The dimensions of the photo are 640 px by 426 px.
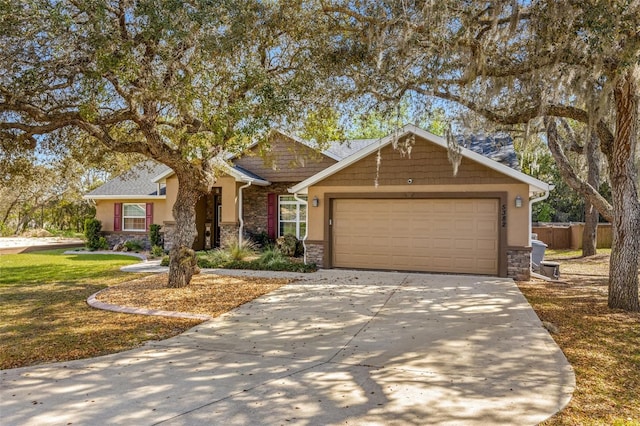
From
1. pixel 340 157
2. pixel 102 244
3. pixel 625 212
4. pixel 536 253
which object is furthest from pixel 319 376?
pixel 102 244

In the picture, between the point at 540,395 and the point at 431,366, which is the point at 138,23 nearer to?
the point at 431,366

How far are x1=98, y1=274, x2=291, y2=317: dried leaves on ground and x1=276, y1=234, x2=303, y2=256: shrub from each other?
174 inches

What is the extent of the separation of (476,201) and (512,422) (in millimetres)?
8364

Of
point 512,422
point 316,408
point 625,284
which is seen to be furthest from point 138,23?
point 625,284

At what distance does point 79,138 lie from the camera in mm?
9938

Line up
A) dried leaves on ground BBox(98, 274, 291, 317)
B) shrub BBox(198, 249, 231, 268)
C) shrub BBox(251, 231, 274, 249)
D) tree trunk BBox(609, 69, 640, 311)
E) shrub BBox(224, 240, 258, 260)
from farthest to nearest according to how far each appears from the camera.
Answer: shrub BBox(251, 231, 274, 249)
shrub BBox(224, 240, 258, 260)
shrub BBox(198, 249, 231, 268)
dried leaves on ground BBox(98, 274, 291, 317)
tree trunk BBox(609, 69, 640, 311)

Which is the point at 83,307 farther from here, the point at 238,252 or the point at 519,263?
the point at 519,263

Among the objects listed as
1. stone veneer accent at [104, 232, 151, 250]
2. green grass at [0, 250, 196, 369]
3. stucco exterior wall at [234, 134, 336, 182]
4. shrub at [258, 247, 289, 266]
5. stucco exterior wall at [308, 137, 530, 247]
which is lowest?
green grass at [0, 250, 196, 369]

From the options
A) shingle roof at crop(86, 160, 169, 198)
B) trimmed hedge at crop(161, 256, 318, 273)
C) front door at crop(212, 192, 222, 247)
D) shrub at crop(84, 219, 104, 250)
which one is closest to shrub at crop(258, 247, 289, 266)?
trimmed hedge at crop(161, 256, 318, 273)

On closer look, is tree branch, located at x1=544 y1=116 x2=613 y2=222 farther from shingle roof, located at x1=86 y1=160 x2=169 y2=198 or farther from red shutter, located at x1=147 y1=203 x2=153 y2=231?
red shutter, located at x1=147 y1=203 x2=153 y2=231

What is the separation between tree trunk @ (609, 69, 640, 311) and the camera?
747cm

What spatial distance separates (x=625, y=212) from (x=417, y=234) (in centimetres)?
492

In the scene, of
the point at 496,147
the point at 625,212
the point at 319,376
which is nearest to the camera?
the point at 319,376

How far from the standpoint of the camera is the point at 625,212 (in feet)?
24.8
